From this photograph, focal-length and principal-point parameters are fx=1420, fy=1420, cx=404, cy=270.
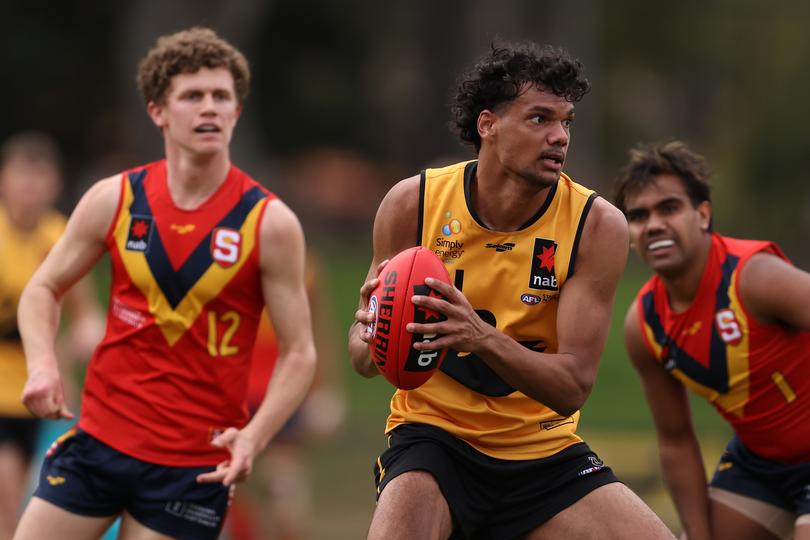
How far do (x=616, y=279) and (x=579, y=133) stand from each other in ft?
98.9

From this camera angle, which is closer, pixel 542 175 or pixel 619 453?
pixel 542 175

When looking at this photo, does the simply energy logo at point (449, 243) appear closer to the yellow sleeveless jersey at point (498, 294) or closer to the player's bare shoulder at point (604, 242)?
the yellow sleeveless jersey at point (498, 294)

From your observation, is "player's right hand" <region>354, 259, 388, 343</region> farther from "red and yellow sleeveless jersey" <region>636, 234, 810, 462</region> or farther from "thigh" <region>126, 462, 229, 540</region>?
"red and yellow sleeveless jersey" <region>636, 234, 810, 462</region>

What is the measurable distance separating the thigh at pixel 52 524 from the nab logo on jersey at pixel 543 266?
209 centimetres

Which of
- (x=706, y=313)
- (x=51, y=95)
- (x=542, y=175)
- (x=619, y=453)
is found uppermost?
(x=51, y=95)

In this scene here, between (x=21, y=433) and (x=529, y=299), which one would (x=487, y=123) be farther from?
(x=21, y=433)

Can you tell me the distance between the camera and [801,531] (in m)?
6.11

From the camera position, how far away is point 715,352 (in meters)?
6.38

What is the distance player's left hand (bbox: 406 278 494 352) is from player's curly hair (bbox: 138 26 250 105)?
199 cm

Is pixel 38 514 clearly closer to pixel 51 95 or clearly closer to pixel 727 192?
pixel 727 192

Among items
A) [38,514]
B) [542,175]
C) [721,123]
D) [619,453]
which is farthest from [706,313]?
[721,123]

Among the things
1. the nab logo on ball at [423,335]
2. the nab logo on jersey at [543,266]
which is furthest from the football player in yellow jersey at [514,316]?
the nab logo on ball at [423,335]

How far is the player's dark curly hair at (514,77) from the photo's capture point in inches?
212

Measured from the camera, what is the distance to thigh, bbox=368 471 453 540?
5.12m
